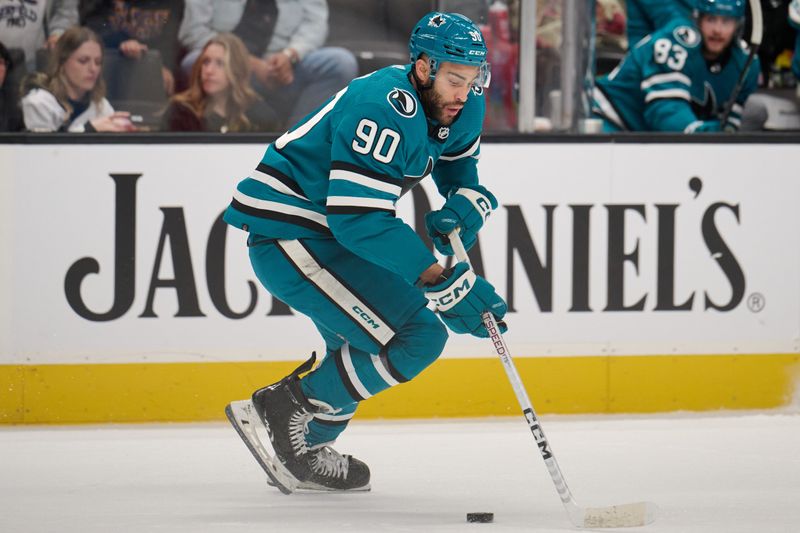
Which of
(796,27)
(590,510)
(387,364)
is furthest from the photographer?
(796,27)

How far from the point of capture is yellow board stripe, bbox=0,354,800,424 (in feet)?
13.4

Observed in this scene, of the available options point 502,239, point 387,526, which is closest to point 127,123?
point 502,239

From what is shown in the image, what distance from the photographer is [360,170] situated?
2.75 m

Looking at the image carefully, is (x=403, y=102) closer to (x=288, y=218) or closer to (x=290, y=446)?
(x=288, y=218)

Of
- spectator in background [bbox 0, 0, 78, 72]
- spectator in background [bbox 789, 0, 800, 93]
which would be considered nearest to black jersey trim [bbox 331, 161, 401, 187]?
spectator in background [bbox 0, 0, 78, 72]

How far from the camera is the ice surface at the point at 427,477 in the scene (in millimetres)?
2859

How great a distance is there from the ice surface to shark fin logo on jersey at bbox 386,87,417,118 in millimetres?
866

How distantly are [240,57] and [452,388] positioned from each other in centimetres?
129

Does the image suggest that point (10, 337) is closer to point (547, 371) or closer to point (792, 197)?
point (547, 371)

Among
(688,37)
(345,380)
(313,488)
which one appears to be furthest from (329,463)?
(688,37)

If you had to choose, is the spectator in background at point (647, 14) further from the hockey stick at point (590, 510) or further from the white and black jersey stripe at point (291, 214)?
the hockey stick at point (590, 510)

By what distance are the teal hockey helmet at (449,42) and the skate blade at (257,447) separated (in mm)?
947

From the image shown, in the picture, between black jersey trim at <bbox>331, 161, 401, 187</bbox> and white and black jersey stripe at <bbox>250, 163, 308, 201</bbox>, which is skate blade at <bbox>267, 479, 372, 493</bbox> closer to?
white and black jersey stripe at <bbox>250, 163, 308, 201</bbox>

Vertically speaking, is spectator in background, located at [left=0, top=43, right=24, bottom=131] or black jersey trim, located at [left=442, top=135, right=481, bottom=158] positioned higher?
spectator in background, located at [left=0, top=43, right=24, bottom=131]
